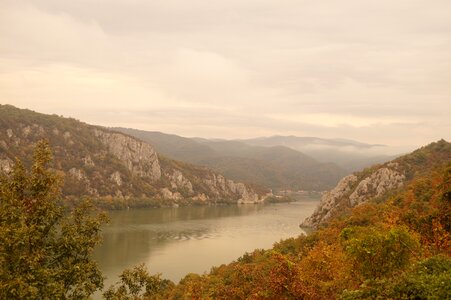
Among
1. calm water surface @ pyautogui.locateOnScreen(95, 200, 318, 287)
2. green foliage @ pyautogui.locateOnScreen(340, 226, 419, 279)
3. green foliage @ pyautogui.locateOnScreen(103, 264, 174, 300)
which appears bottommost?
calm water surface @ pyautogui.locateOnScreen(95, 200, 318, 287)

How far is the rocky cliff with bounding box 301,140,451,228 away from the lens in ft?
309

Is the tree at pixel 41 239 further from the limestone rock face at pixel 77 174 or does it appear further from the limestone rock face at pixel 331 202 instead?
the limestone rock face at pixel 77 174

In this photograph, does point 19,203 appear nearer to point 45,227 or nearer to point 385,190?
point 45,227

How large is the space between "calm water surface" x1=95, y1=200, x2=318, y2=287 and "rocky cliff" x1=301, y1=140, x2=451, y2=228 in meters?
16.0

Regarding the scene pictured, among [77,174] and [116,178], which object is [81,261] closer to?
[77,174]

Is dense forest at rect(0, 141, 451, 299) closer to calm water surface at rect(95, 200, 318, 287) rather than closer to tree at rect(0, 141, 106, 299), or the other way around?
tree at rect(0, 141, 106, 299)

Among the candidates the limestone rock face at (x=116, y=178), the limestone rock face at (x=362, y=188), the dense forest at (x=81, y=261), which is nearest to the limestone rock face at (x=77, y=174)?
the limestone rock face at (x=116, y=178)

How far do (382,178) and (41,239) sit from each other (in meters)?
93.7

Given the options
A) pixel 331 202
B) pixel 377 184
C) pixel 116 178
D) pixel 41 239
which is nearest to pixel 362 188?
pixel 377 184

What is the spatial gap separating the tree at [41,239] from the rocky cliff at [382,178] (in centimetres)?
8340

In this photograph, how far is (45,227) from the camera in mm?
14484

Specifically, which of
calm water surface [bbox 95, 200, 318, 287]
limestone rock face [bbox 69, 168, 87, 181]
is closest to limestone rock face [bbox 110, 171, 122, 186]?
limestone rock face [bbox 69, 168, 87, 181]

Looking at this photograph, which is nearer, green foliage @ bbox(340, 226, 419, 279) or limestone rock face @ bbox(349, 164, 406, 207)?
green foliage @ bbox(340, 226, 419, 279)

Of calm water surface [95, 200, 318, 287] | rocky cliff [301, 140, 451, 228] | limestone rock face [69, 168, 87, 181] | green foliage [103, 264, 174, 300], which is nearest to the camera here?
green foliage [103, 264, 174, 300]
